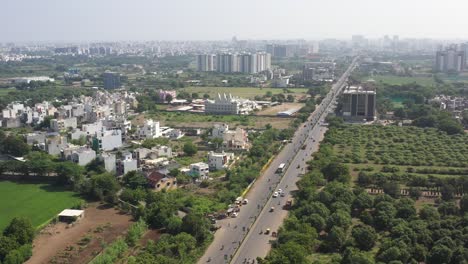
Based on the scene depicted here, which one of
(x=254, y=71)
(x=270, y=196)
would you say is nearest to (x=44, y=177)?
(x=270, y=196)

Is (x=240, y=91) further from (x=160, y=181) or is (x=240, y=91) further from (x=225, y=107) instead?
(x=160, y=181)

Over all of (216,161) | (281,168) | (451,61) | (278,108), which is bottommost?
(281,168)

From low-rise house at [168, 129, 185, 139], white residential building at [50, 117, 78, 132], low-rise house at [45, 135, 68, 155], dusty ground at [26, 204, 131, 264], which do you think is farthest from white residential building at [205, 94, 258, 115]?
dusty ground at [26, 204, 131, 264]

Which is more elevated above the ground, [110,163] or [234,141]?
[234,141]

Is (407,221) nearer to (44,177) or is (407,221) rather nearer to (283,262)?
(283,262)

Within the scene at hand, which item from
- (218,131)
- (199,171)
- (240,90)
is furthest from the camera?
(240,90)

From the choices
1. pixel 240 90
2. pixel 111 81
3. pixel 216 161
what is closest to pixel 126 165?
pixel 216 161

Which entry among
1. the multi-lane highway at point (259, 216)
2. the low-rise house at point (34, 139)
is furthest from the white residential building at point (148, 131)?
the multi-lane highway at point (259, 216)
